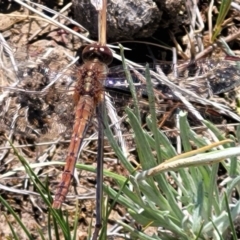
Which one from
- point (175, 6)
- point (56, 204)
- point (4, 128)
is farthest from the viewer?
point (175, 6)

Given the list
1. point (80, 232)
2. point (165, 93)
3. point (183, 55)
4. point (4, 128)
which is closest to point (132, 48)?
point (183, 55)

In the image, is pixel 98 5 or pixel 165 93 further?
pixel 165 93

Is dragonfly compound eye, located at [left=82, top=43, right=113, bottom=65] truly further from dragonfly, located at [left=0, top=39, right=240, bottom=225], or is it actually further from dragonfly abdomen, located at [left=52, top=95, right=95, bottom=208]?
dragonfly abdomen, located at [left=52, top=95, right=95, bottom=208]

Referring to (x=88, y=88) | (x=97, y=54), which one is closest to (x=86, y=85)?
(x=88, y=88)

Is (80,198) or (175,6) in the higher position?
(175,6)

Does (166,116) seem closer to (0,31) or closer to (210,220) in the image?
(210,220)

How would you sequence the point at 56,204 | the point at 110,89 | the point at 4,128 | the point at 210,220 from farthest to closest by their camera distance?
the point at 4,128
the point at 110,89
the point at 210,220
the point at 56,204

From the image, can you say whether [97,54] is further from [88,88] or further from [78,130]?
[78,130]

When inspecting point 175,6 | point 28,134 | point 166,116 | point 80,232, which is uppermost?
point 175,6

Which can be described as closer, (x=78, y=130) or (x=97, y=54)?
(x=78, y=130)
